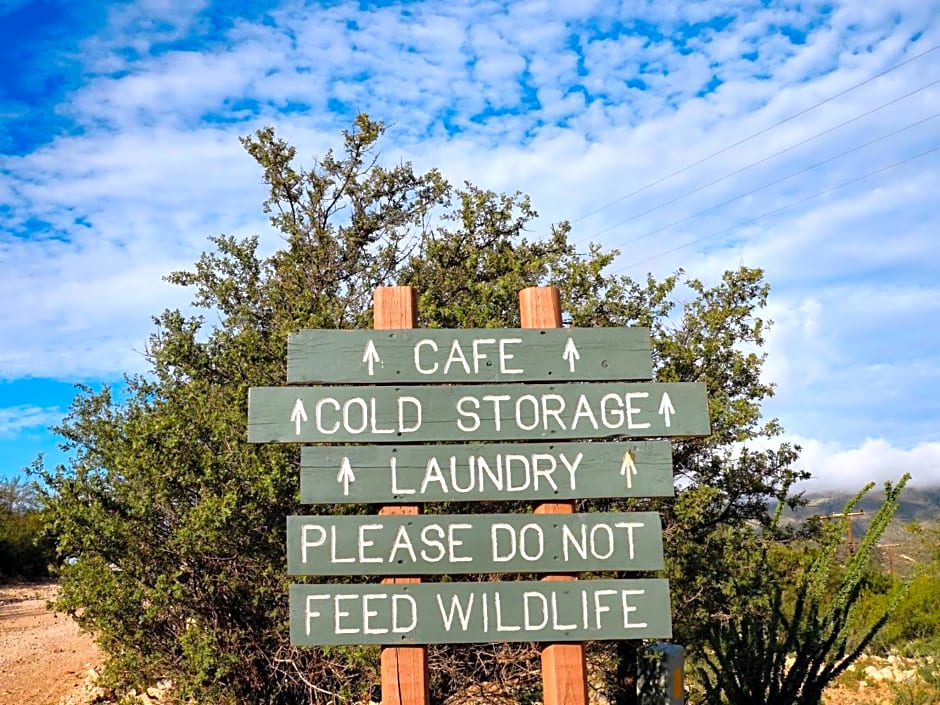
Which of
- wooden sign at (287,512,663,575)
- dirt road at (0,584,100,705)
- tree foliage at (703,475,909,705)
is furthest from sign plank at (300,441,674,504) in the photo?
dirt road at (0,584,100,705)

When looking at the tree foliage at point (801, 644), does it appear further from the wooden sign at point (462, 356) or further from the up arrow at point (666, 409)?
the wooden sign at point (462, 356)

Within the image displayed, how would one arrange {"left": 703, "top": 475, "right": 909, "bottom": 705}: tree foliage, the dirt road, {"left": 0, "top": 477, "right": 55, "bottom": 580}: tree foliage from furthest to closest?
1. {"left": 0, "top": 477, "right": 55, "bottom": 580}: tree foliage
2. the dirt road
3. {"left": 703, "top": 475, "right": 909, "bottom": 705}: tree foliage

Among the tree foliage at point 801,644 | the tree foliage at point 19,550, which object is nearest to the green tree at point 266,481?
the tree foliage at point 801,644

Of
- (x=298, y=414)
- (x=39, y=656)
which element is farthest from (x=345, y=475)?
(x=39, y=656)

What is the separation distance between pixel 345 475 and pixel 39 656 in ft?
46.4

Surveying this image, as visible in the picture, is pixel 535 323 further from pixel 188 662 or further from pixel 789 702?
pixel 188 662

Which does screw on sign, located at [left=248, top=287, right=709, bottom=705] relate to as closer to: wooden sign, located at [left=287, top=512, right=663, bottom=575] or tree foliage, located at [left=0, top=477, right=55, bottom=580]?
wooden sign, located at [left=287, top=512, right=663, bottom=575]

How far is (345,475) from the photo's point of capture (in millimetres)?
4371

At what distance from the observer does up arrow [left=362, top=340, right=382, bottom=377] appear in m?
4.54

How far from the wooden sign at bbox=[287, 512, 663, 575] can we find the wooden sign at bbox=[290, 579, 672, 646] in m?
0.10

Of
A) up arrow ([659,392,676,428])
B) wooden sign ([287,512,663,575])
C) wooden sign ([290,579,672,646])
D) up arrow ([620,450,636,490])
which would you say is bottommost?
wooden sign ([290,579,672,646])

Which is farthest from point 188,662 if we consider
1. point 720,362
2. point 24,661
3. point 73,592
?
point 24,661

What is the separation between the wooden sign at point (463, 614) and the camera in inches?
167

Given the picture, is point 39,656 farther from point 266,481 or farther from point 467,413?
point 467,413
